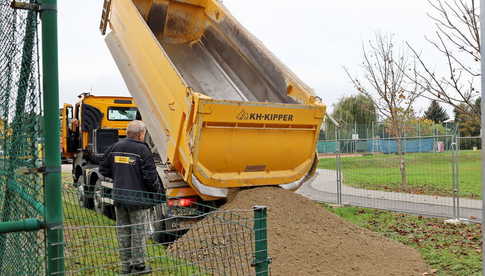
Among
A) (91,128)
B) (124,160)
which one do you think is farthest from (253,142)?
(91,128)

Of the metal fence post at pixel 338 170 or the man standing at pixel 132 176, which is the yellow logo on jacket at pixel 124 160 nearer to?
the man standing at pixel 132 176

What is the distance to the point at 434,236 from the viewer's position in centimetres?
741

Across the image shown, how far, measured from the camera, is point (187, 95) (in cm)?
620

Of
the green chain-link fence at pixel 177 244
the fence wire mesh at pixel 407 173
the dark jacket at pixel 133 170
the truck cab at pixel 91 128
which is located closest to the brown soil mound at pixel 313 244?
the green chain-link fence at pixel 177 244

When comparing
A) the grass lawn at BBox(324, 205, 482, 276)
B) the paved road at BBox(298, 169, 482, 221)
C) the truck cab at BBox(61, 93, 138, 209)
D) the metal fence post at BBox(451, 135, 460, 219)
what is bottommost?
the grass lawn at BBox(324, 205, 482, 276)

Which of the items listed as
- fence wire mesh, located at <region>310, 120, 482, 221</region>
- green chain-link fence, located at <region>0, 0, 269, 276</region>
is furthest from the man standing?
fence wire mesh, located at <region>310, 120, 482, 221</region>

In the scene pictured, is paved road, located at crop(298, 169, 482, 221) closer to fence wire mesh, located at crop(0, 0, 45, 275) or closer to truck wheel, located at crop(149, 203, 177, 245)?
truck wheel, located at crop(149, 203, 177, 245)

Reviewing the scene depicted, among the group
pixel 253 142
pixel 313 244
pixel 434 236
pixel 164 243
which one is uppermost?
pixel 253 142

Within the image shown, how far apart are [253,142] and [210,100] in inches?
39.2

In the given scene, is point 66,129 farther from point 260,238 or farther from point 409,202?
point 260,238

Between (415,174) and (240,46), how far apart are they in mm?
4464

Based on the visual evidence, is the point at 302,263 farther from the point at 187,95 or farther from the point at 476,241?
the point at 476,241

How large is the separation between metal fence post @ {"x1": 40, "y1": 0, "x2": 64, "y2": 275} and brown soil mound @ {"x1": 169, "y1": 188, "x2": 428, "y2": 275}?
2704mm

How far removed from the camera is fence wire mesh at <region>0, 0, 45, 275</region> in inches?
100.0
